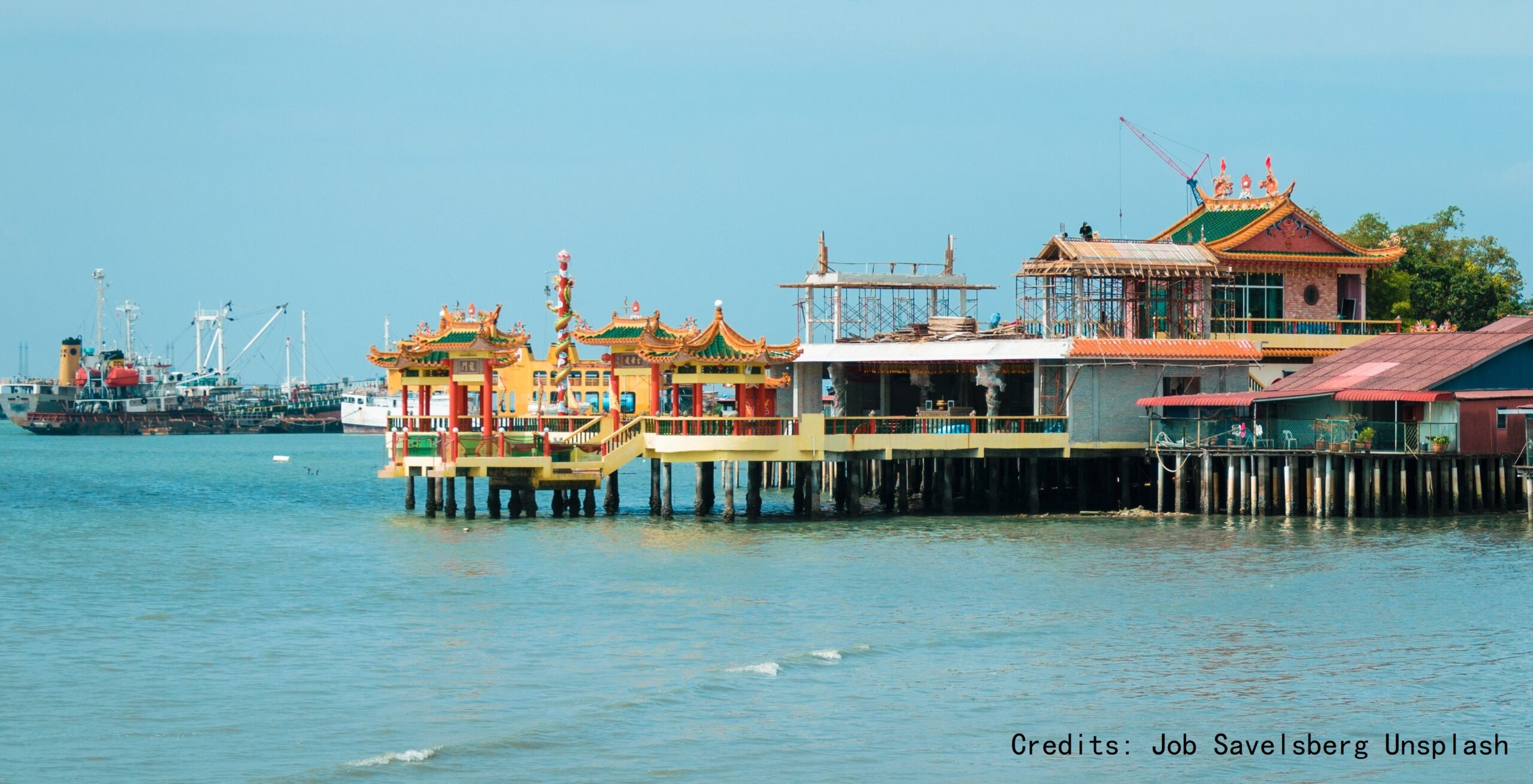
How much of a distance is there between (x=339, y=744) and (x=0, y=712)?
5524mm

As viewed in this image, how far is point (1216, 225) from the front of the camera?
202 ft

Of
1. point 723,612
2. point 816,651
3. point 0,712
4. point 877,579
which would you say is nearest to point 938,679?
point 816,651

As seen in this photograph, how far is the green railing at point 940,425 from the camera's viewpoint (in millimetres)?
49844

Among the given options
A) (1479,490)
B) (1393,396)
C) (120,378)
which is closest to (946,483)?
(1393,396)

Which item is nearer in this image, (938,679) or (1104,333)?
(938,679)

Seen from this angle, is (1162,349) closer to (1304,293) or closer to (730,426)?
(1304,293)

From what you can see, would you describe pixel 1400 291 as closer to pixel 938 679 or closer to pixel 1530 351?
pixel 1530 351

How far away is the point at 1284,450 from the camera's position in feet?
157

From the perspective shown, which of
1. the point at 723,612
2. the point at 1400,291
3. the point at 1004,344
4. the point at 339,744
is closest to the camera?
the point at 339,744

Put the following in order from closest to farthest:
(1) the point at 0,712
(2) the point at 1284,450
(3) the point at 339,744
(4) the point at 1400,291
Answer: (3) the point at 339,744 → (1) the point at 0,712 → (2) the point at 1284,450 → (4) the point at 1400,291

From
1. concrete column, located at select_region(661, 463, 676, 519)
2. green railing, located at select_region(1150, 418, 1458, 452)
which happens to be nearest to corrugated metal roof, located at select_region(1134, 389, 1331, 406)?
green railing, located at select_region(1150, 418, 1458, 452)

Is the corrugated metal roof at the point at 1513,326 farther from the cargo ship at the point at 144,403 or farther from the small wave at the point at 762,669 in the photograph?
the cargo ship at the point at 144,403

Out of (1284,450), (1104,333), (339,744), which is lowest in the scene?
(339,744)

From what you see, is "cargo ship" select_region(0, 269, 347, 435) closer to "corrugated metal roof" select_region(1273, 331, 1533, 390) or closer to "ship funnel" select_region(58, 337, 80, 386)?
"ship funnel" select_region(58, 337, 80, 386)
